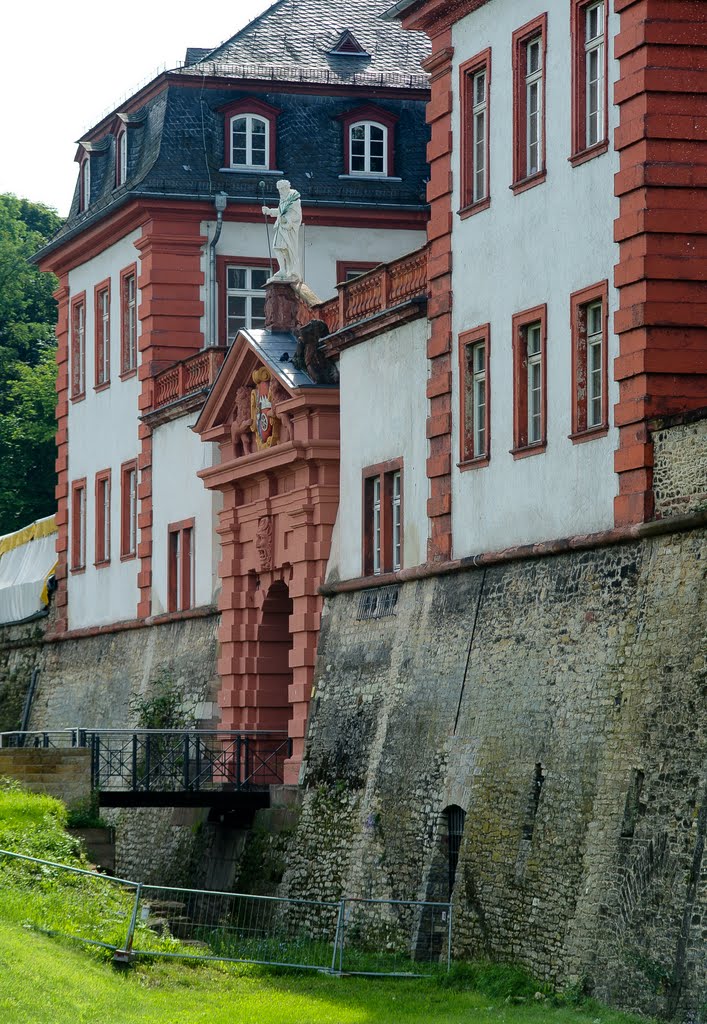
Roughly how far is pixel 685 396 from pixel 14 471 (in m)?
44.0

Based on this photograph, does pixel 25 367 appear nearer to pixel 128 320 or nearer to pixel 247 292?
pixel 128 320

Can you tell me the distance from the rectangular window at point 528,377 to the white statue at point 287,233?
943 cm

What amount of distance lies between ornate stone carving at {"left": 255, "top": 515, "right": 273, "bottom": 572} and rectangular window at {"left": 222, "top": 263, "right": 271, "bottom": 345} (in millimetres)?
7326

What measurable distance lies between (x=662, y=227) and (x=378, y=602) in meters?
9.08

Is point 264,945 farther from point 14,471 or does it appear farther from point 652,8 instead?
point 14,471

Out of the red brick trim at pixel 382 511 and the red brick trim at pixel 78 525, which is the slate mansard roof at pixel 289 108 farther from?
Answer: the red brick trim at pixel 382 511

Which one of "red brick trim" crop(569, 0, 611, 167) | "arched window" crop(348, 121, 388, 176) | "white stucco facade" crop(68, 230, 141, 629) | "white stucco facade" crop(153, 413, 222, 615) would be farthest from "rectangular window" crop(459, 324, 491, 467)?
"white stucco facade" crop(68, 230, 141, 629)

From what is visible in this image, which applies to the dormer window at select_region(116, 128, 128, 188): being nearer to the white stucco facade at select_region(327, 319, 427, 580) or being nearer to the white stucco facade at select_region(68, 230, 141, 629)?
the white stucco facade at select_region(68, 230, 141, 629)

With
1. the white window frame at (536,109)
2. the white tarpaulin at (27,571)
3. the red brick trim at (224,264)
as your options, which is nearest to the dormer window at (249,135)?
the red brick trim at (224,264)

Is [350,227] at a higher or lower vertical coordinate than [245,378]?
higher

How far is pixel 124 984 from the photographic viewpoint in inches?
1011

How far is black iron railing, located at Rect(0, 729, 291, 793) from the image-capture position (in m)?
37.6

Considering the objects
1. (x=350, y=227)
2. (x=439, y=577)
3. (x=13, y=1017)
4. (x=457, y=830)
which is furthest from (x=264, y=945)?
(x=350, y=227)

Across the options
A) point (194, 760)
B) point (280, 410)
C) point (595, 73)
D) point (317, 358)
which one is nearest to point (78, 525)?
point (194, 760)
